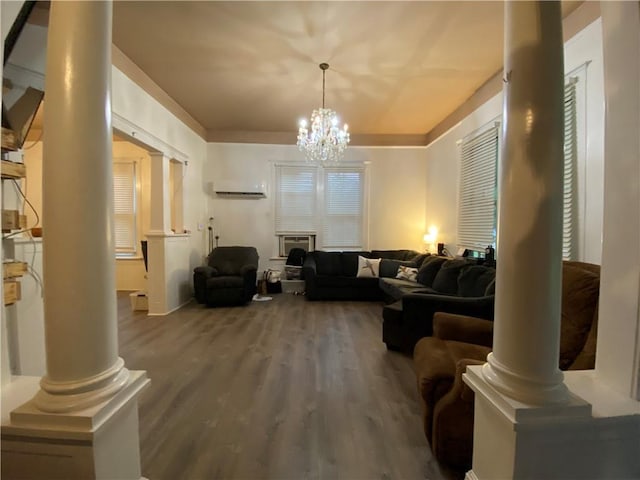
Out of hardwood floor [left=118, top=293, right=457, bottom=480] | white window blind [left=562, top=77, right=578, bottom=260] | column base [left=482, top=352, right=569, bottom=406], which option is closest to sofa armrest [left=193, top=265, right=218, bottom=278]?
hardwood floor [left=118, top=293, right=457, bottom=480]

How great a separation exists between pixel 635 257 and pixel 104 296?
198 centimetres

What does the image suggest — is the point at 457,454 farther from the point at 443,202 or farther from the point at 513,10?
the point at 443,202

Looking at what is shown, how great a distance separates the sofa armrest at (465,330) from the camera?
81.2 inches

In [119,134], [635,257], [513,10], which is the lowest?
[635,257]

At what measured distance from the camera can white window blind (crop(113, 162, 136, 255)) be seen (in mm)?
5648

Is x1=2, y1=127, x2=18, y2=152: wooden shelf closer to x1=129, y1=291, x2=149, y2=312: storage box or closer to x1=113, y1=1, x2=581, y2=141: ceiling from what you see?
x1=113, y1=1, x2=581, y2=141: ceiling

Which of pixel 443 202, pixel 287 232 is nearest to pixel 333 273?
pixel 287 232

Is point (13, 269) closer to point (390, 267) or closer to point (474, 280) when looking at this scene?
point (474, 280)

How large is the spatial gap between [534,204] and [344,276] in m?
4.38

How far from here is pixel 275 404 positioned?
2059 mm

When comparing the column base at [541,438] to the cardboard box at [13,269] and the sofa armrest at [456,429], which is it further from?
the cardboard box at [13,269]

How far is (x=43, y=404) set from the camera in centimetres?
102

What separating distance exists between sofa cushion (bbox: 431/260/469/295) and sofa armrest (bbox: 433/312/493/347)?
1464 mm

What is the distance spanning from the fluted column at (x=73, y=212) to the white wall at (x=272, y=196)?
15.8 feet
